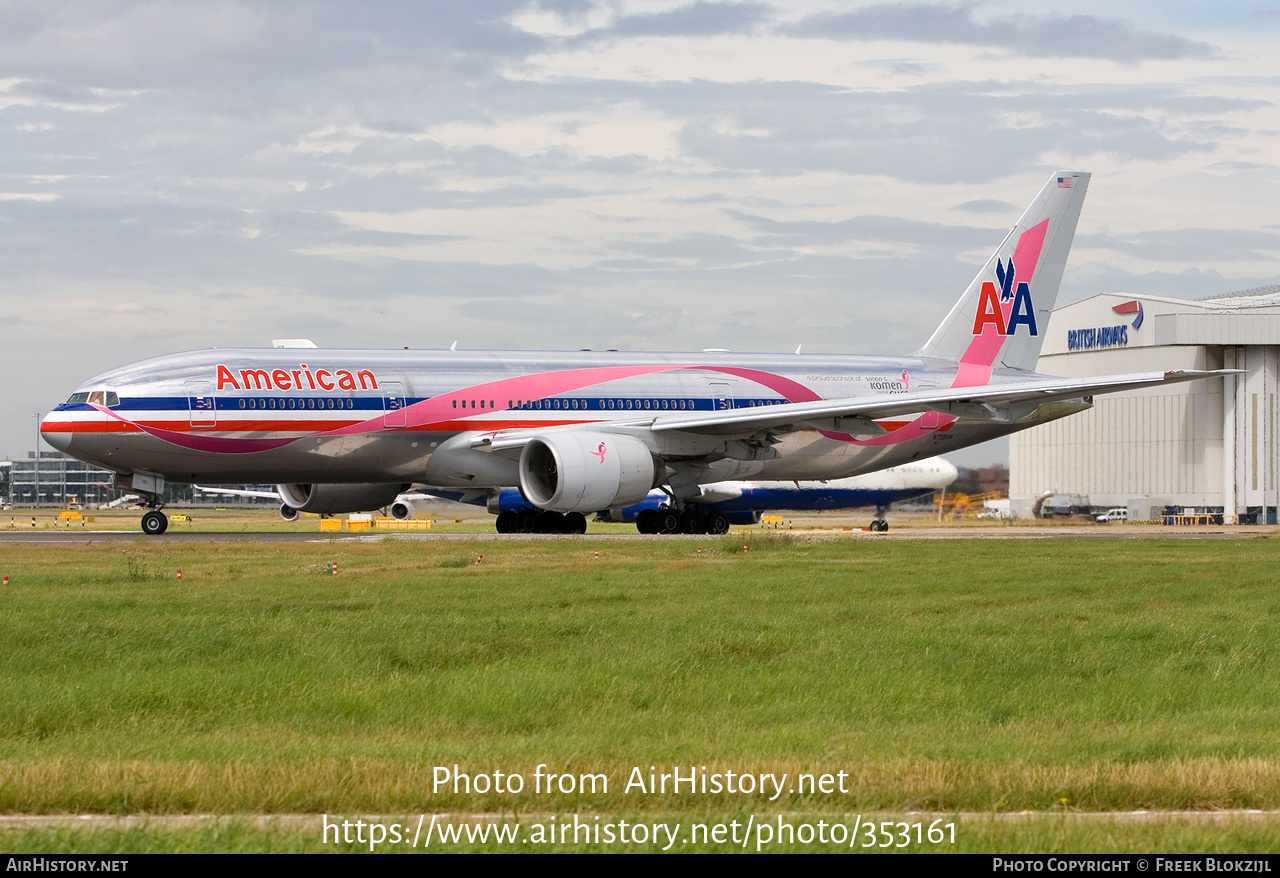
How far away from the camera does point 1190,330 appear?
74.8 metres

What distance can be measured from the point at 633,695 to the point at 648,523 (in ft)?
81.4

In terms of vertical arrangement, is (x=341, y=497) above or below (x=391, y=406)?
below

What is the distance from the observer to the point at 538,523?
36.2m

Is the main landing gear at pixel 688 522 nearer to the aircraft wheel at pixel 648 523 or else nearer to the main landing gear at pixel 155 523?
the aircraft wheel at pixel 648 523

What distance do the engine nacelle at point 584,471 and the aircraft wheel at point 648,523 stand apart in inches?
127

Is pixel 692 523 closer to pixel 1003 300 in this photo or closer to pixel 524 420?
pixel 524 420

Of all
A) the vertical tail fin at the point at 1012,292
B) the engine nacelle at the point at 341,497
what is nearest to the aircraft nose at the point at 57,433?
the engine nacelle at the point at 341,497

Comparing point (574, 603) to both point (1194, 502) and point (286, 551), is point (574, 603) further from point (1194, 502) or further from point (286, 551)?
point (1194, 502)

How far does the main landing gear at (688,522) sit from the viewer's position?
118 ft

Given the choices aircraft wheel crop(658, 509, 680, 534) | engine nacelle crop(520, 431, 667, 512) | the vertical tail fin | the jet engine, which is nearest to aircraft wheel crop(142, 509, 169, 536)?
engine nacelle crop(520, 431, 667, 512)

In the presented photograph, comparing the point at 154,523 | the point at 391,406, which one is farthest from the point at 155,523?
the point at 391,406

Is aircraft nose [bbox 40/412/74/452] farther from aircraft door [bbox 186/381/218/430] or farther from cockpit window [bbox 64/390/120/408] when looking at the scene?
aircraft door [bbox 186/381/218/430]

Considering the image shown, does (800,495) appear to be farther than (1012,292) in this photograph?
Yes
